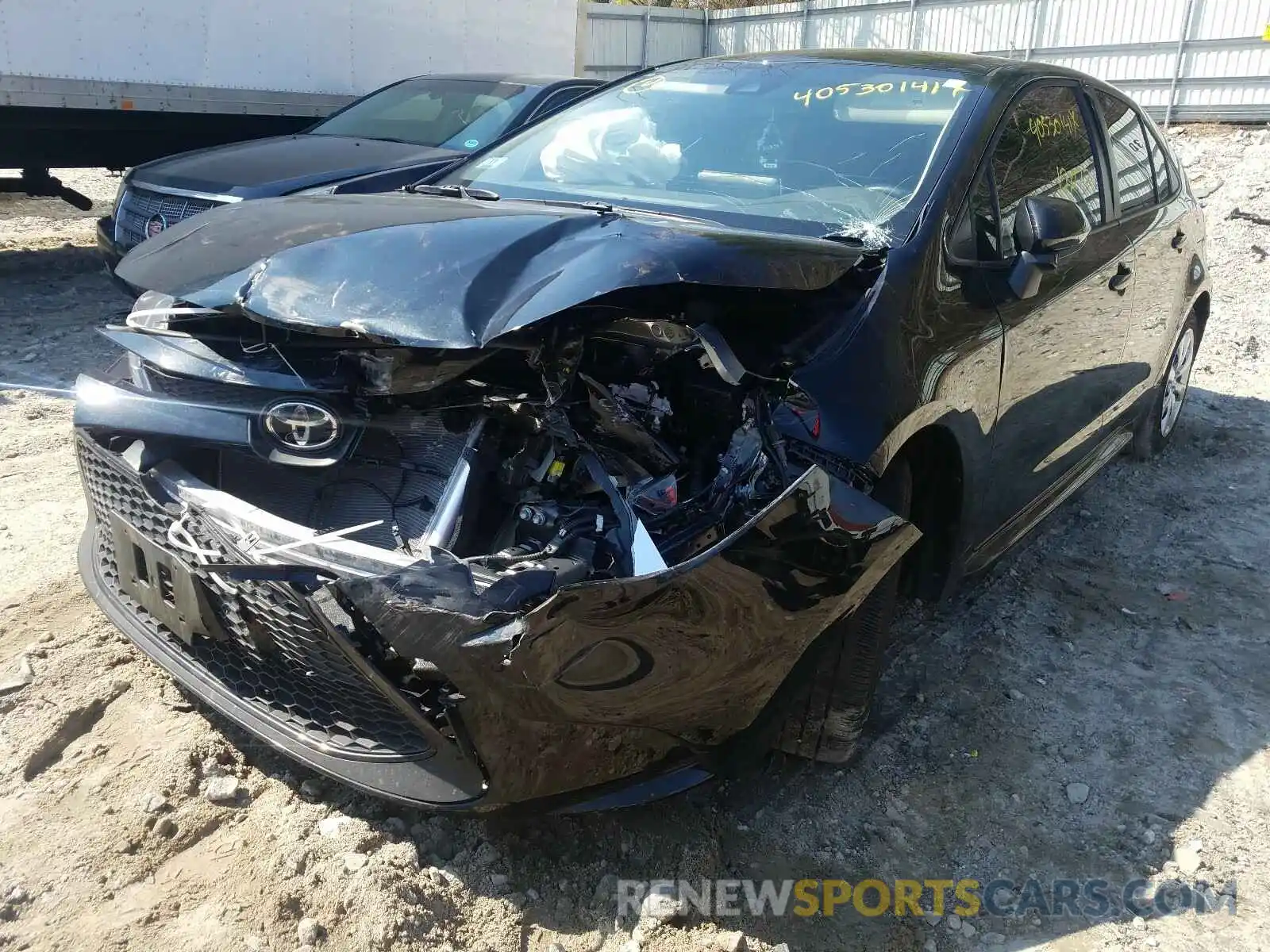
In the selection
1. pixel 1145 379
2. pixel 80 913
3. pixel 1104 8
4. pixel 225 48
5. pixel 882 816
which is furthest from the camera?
pixel 1104 8

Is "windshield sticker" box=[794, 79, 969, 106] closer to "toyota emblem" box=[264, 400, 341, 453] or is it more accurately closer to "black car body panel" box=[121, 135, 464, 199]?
"toyota emblem" box=[264, 400, 341, 453]

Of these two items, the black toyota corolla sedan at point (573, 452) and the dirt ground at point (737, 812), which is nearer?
the black toyota corolla sedan at point (573, 452)

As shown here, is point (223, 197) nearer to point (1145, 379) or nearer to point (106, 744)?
point (106, 744)

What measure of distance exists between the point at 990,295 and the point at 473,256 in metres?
1.53

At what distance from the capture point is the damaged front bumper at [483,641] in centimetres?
182

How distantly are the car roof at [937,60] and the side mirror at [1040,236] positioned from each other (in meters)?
0.59

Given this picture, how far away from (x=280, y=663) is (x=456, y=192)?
5.77 feet

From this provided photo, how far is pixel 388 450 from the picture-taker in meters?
2.44

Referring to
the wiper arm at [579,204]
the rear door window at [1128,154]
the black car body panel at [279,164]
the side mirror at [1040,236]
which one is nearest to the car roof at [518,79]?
the black car body panel at [279,164]

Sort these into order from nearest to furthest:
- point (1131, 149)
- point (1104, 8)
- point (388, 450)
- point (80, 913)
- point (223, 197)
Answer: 1. point (80, 913)
2. point (388, 450)
3. point (1131, 149)
4. point (223, 197)
5. point (1104, 8)

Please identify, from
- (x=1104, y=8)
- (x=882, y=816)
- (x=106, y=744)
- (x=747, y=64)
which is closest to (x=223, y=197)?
(x=747, y=64)

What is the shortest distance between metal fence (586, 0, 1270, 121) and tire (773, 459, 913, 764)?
657cm

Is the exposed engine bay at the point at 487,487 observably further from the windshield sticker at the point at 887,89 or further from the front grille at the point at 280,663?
the windshield sticker at the point at 887,89

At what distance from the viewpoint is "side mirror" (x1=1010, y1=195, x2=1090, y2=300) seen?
287 cm
